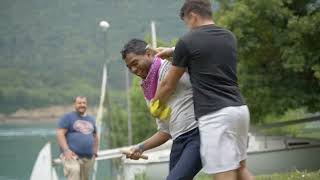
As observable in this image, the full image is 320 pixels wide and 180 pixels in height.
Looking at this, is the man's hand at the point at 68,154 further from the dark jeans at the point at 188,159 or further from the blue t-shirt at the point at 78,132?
the dark jeans at the point at 188,159

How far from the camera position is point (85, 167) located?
27.1ft

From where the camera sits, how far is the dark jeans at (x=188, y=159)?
3.73 m

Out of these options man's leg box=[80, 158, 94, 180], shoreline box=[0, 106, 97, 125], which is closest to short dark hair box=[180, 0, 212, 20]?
man's leg box=[80, 158, 94, 180]

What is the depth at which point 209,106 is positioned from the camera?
3564 mm

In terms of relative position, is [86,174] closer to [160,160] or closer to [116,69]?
[160,160]

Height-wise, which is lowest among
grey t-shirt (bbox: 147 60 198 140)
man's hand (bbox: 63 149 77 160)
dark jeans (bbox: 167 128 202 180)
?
man's hand (bbox: 63 149 77 160)

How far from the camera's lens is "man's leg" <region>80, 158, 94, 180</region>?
8211 mm

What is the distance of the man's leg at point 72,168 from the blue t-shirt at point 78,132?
0.41 ft

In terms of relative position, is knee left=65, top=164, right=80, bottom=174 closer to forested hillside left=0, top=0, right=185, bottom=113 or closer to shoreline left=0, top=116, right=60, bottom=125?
forested hillside left=0, top=0, right=185, bottom=113

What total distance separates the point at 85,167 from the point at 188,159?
467 centimetres

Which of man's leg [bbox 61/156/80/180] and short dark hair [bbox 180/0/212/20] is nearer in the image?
short dark hair [bbox 180/0/212/20]

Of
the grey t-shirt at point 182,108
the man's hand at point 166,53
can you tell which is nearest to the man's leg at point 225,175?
the grey t-shirt at point 182,108

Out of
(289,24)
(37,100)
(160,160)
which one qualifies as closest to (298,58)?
(289,24)

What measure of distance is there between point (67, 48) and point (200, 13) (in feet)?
388
